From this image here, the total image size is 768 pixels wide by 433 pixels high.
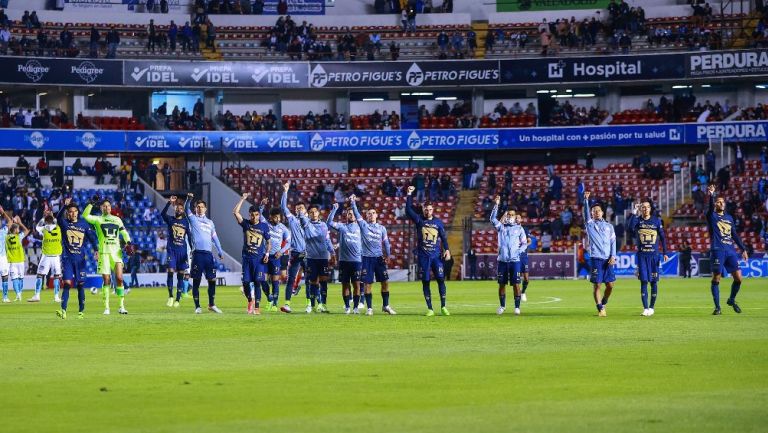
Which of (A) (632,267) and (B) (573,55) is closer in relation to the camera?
(A) (632,267)

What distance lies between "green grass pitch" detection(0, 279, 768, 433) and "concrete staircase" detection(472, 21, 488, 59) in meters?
50.0

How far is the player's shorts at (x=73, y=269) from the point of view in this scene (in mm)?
27219

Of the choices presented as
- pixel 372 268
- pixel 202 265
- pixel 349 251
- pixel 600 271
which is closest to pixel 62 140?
pixel 202 265

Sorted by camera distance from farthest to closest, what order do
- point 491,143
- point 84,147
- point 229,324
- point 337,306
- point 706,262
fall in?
1. point 491,143
2. point 84,147
3. point 706,262
4. point 337,306
5. point 229,324

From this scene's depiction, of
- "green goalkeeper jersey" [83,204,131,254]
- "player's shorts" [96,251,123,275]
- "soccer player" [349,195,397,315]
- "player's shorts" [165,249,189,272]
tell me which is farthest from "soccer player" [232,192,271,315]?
"player's shorts" [165,249,189,272]

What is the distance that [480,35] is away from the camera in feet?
258

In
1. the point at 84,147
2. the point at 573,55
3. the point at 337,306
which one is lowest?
the point at 337,306

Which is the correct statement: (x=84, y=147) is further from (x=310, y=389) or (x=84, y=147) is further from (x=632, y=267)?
(x=310, y=389)

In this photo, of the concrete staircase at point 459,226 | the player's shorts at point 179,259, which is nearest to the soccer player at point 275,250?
the player's shorts at point 179,259

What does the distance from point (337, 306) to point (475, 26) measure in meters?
47.8

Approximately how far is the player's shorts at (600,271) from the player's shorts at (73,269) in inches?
439

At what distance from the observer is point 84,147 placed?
6962 cm

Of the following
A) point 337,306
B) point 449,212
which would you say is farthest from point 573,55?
point 337,306

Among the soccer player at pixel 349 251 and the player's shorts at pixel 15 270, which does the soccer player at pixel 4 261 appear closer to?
the player's shorts at pixel 15 270
